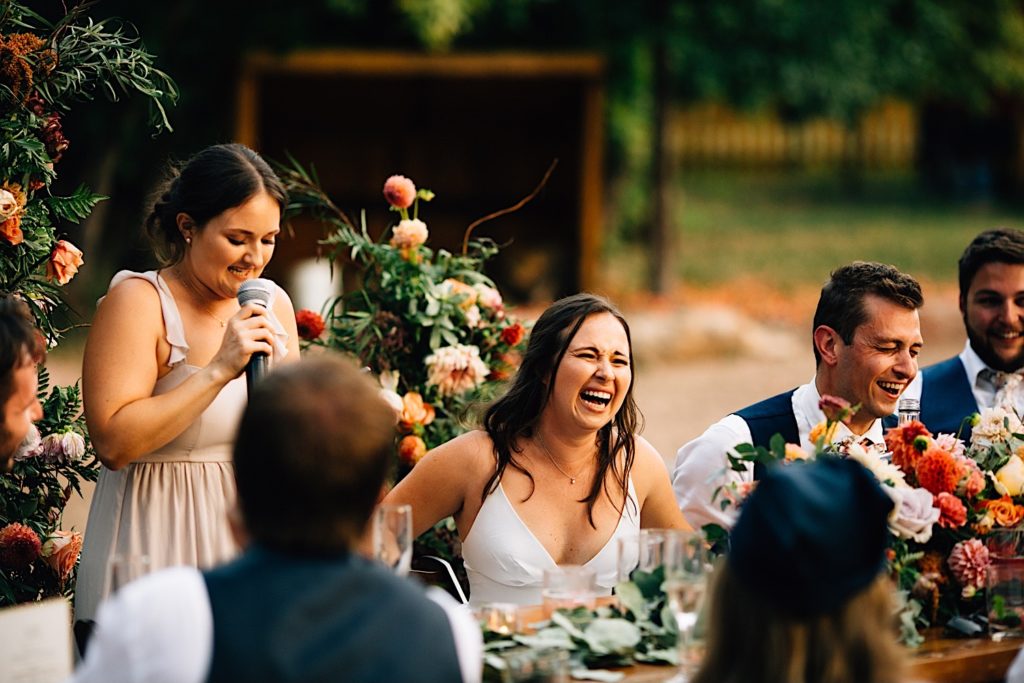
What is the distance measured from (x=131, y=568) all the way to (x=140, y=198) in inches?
506

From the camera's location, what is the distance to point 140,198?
14.8 meters

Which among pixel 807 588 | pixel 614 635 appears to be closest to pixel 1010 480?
pixel 614 635

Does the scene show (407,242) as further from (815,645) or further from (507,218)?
(507,218)

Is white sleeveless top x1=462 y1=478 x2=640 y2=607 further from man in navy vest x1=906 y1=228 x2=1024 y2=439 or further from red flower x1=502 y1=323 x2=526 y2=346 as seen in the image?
man in navy vest x1=906 y1=228 x2=1024 y2=439

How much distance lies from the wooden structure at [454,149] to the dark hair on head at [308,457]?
12.4 metres

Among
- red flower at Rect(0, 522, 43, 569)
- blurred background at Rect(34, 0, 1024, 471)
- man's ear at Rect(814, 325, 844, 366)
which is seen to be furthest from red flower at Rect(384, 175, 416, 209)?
blurred background at Rect(34, 0, 1024, 471)

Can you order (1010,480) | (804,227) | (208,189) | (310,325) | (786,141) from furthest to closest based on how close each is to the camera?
(786,141)
(804,227)
(310,325)
(208,189)
(1010,480)

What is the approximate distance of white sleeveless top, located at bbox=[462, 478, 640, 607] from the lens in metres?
3.78

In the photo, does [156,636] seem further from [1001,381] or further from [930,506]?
[1001,381]

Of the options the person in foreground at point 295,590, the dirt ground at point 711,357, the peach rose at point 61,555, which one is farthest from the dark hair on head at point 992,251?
the dirt ground at point 711,357

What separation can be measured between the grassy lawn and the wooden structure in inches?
93.4

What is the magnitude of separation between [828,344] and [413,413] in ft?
4.56

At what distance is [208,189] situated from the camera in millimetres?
3539

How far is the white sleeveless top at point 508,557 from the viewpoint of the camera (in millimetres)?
3775
